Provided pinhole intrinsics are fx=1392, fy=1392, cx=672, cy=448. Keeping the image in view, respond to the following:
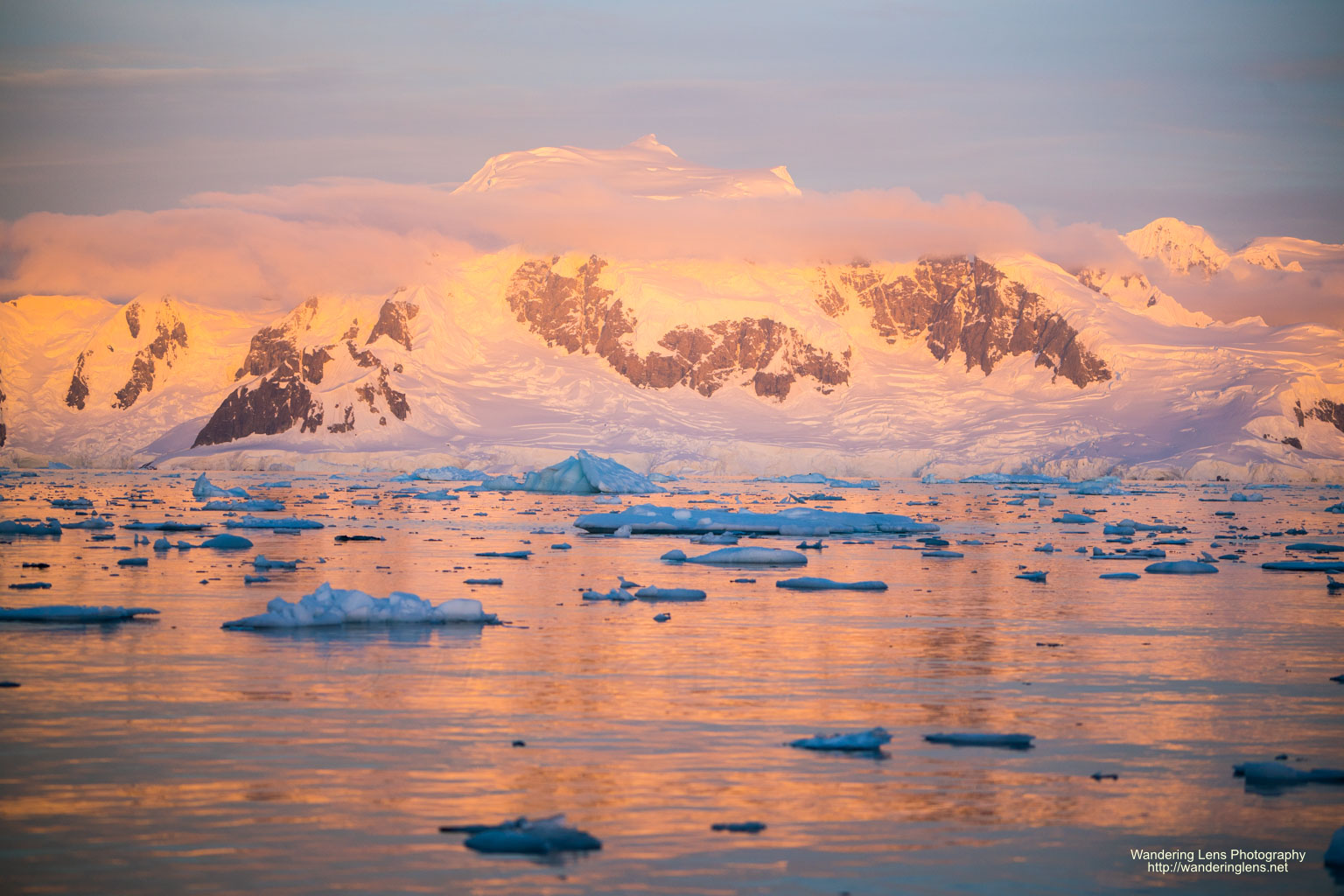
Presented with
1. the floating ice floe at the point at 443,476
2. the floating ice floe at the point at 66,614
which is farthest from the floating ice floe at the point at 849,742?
the floating ice floe at the point at 443,476

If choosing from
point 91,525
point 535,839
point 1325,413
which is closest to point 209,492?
point 91,525

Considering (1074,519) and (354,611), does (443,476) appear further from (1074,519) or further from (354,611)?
(354,611)

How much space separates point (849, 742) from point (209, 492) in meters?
74.7

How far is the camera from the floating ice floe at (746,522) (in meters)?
51.3

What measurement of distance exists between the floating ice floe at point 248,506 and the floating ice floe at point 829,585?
3881 cm

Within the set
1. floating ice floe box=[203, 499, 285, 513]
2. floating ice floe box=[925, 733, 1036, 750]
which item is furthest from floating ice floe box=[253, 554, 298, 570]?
floating ice floe box=[203, 499, 285, 513]

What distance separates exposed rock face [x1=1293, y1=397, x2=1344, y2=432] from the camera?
6811 inches

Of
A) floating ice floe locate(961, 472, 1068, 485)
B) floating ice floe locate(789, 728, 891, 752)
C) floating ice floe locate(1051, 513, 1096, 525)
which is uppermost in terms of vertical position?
floating ice floe locate(961, 472, 1068, 485)

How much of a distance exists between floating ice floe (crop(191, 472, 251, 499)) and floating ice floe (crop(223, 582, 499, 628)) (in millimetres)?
53775

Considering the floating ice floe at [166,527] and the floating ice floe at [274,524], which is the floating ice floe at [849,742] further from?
the floating ice floe at [274,524]

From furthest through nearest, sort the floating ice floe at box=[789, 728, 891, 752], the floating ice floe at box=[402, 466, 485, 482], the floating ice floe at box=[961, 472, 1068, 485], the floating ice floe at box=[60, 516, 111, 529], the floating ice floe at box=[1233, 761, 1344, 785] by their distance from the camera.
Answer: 1. the floating ice floe at box=[961, 472, 1068, 485]
2. the floating ice floe at box=[402, 466, 485, 482]
3. the floating ice floe at box=[60, 516, 111, 529]
4. the floating ice floe at box=[789, 728, 891, 752]
5. the floating ice floe at box=[1233, 761, 1344, 785]

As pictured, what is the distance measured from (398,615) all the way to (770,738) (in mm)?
10786

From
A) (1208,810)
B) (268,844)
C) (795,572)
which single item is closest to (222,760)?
(268,844)

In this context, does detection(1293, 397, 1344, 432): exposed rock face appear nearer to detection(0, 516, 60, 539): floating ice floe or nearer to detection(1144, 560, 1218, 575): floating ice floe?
detection(1144, 560, 1218, 575): floating ice floe
